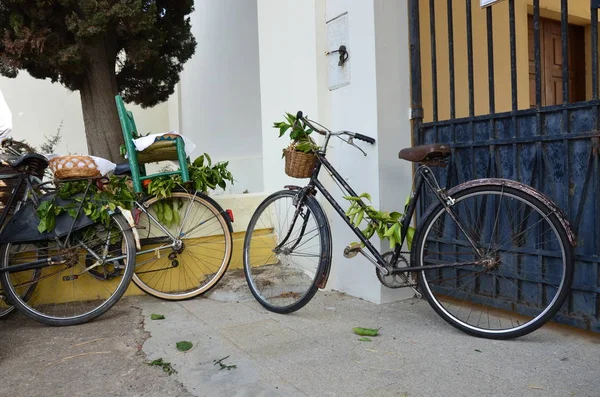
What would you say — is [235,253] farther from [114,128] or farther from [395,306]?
[114,128]

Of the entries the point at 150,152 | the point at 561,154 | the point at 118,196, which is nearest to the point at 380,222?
the point at 561,154

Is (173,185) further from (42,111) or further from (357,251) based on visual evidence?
(42,111)

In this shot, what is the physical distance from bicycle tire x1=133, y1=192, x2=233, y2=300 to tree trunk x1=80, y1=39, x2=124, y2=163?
1614mm

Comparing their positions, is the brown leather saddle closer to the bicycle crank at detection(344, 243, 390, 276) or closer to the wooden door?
the bicycle crank at detection(344, 243, 390, 276)

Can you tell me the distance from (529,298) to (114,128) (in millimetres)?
4130

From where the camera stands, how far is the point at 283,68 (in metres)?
4.32

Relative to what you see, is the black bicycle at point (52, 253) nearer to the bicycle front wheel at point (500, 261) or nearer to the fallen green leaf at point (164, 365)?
the fallen green leaf at point (164, 365)

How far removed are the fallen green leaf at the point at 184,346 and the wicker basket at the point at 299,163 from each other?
1258 mm

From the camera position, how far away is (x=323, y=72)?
3863mm

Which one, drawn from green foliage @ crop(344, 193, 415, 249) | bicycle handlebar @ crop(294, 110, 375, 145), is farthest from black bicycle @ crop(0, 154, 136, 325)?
green foliage @ crop(344, 193, 415, 249)

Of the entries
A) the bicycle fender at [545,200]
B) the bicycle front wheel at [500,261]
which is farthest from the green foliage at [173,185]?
the bicycle fender at [545,200]

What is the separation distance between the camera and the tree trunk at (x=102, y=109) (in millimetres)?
4977

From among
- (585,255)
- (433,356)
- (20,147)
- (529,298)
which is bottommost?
(433,356)

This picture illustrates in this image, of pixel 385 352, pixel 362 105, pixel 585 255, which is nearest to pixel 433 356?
pixel 385 352
